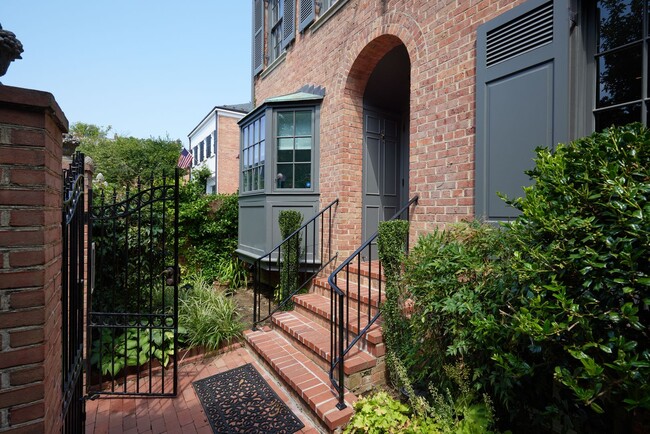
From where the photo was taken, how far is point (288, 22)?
6.69 m

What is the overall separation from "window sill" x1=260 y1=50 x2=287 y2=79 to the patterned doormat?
608 cm

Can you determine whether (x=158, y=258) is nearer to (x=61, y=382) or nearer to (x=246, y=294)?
(x=246, y=294)

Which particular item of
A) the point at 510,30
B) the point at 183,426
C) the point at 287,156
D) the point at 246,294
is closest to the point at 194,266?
the point at 246,294

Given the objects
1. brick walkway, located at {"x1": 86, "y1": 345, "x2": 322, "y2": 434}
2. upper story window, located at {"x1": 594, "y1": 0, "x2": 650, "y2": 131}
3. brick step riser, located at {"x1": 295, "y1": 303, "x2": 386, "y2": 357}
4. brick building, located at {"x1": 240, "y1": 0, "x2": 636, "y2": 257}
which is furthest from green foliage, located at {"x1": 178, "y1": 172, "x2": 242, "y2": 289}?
upper story window, located at {"x1": 594, "y1": 0, "x2": 650, "y2": 131}

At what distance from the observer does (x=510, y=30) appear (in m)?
2.90

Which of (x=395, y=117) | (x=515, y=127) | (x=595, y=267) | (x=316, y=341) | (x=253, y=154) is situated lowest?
Result: (x=316, y=341)

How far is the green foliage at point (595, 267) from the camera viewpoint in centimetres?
134

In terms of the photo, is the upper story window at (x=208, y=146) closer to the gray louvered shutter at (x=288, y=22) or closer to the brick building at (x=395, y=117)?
the brick building at (x=395, y=117)

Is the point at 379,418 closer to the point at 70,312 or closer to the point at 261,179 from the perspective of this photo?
the point at 70,312

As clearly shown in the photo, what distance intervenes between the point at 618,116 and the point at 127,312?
188 inches

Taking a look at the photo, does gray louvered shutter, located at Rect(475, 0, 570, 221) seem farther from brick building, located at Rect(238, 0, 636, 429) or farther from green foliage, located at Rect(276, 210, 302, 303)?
green foliage, located at Rect(276, 210, 302, 303)

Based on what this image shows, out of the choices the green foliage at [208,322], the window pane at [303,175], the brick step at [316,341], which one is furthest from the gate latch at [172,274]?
the window pane at [303,175]

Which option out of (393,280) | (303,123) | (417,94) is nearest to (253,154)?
(303,123)

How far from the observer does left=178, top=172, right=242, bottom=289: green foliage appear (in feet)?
23.7
